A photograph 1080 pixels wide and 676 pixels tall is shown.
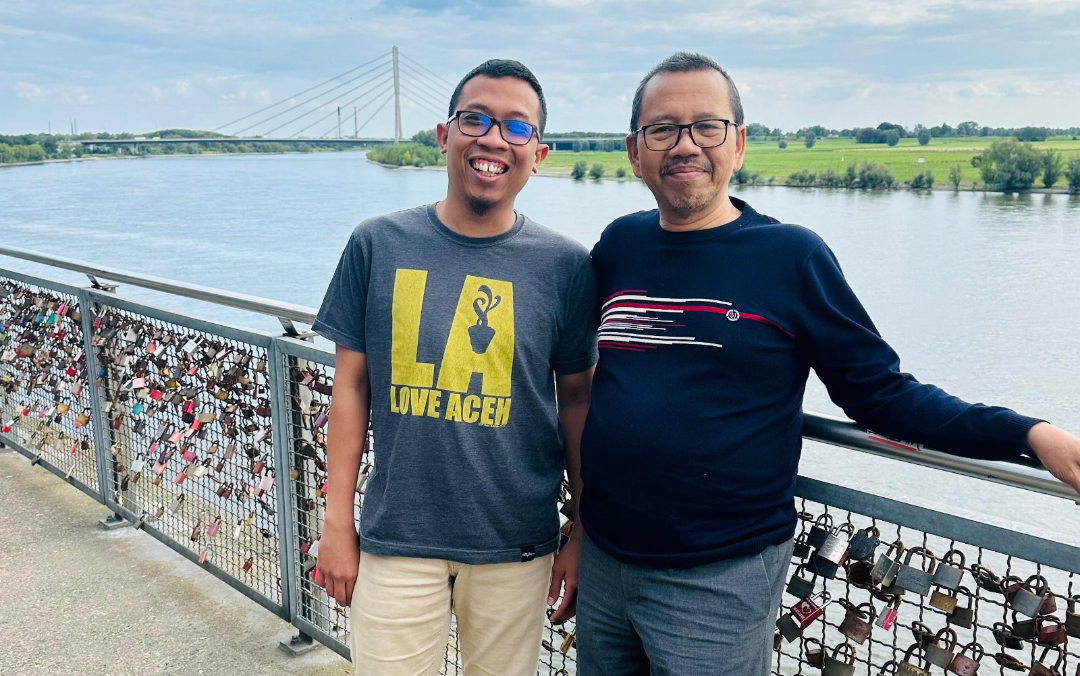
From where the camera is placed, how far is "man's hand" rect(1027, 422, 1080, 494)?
3.74 ft

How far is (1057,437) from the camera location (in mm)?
1166

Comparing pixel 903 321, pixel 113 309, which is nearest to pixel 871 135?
pixel 903 321

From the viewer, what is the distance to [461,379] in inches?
62.3

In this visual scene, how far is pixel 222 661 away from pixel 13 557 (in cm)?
108

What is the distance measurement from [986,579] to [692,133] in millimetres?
782

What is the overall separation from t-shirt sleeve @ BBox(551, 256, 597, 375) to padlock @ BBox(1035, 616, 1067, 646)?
0.78m

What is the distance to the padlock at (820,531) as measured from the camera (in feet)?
5.01

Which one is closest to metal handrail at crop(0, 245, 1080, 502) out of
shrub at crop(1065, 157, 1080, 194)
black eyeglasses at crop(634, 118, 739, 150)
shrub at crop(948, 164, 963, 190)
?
black eyeglasses at crop(634, 118, 739, 150)

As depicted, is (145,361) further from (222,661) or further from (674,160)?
(674,160)

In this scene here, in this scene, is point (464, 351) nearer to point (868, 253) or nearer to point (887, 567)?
point (887, 567)

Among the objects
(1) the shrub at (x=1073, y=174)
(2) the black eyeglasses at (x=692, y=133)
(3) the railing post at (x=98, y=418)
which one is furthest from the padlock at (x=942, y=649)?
(1) the shrub at (x=1073, y=174)

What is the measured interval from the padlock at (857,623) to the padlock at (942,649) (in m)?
0.09

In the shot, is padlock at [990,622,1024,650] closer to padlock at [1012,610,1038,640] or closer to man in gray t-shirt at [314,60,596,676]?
padlock at [1012,610,1038,640]

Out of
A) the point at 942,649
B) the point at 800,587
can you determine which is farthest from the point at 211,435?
the point at 942,649
